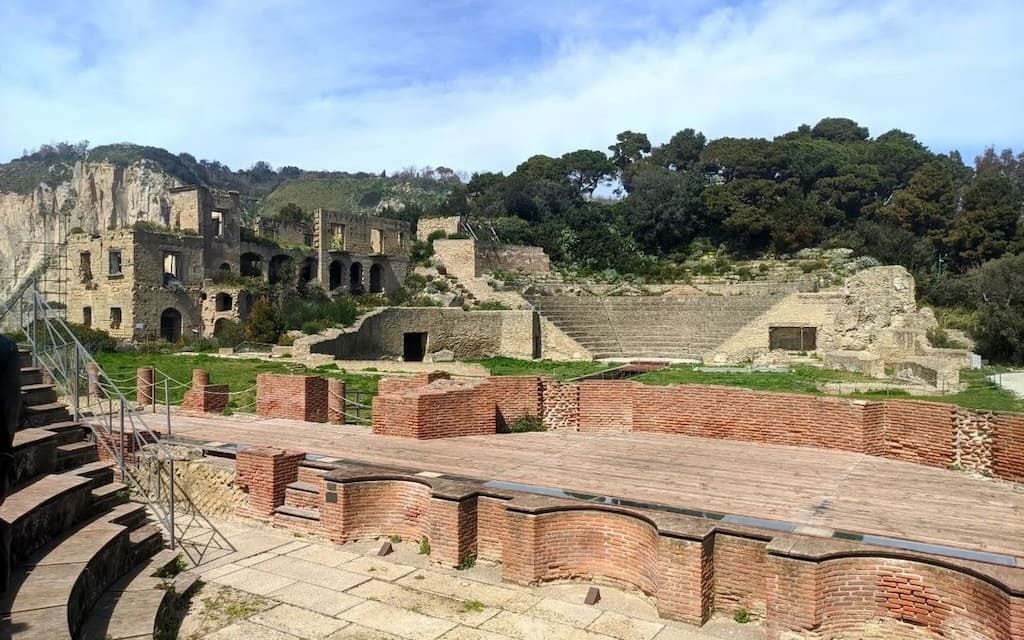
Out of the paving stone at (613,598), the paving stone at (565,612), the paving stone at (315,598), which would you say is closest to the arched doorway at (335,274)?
the paving stone at (315,598)

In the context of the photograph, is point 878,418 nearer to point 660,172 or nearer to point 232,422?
point 232,422

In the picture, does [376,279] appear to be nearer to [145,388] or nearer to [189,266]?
[189,266]

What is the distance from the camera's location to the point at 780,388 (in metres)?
18.5

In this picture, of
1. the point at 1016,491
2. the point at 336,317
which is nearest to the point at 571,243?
the point at 336,317

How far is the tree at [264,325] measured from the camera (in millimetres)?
31089

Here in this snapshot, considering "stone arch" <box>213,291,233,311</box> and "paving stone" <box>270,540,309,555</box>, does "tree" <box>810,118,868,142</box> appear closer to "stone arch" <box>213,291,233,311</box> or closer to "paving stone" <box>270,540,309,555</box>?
"stone arch" <box>213,291,233,311</box>

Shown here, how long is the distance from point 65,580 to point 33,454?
7.85ft

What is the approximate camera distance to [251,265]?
4128 cm

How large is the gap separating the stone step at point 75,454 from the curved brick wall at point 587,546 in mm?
5306

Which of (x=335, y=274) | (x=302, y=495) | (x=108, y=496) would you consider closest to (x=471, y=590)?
(x=302, y=495)

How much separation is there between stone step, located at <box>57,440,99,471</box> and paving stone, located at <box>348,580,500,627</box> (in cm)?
376

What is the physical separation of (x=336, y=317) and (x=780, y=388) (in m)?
19.9

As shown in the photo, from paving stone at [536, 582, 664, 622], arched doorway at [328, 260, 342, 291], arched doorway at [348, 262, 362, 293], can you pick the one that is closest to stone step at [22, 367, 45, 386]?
paving stone at [536, 582, 664, 622]

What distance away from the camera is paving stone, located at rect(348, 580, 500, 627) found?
6080 millimetres
